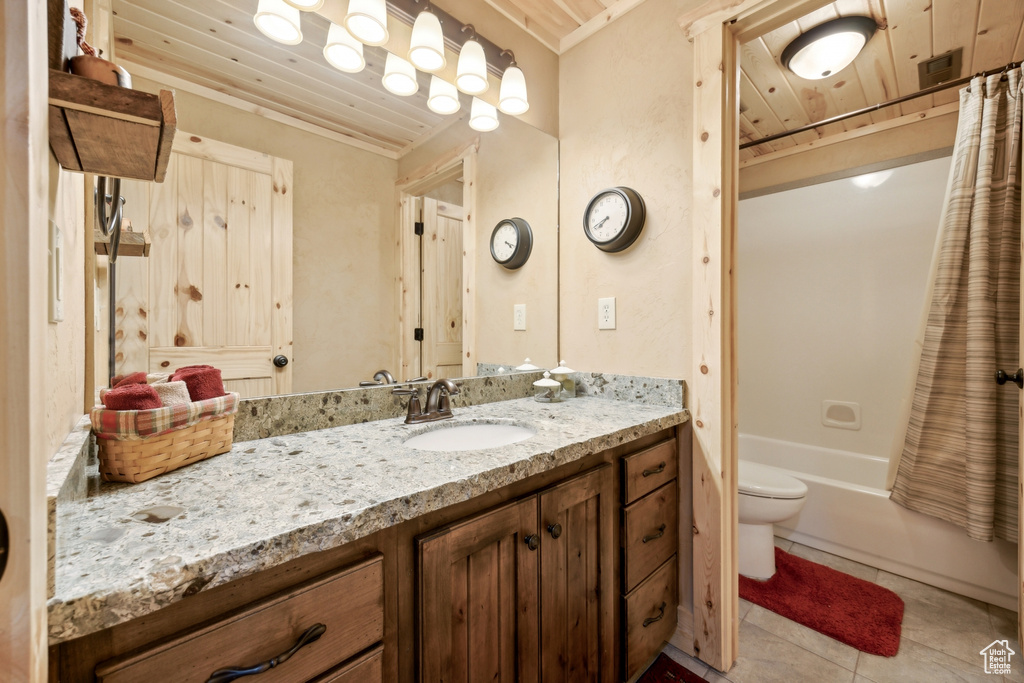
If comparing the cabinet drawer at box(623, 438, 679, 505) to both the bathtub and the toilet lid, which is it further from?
the bathtub

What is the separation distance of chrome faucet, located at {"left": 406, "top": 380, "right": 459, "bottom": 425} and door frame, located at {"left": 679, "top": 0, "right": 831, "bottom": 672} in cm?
83

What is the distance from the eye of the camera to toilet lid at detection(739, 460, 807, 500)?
185 centimetres

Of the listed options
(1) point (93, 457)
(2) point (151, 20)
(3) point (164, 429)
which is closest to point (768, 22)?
(2) point (151, 20)

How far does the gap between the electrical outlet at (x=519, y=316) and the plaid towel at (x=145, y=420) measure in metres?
1.13

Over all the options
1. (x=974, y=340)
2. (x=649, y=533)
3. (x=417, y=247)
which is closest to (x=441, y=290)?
(x=417, y=247)

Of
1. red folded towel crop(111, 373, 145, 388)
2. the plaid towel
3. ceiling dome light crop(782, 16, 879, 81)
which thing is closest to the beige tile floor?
the plaid towel

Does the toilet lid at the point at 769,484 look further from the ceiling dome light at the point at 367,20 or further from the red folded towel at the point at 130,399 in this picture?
the ceiling dome light at the point at 367,20

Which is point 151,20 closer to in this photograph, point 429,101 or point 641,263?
point 429,101

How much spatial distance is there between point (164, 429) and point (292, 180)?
0.67m

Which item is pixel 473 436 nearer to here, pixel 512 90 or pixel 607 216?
pixel 607 216

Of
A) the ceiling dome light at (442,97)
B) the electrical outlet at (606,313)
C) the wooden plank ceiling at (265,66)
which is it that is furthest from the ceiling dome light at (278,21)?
the electrical outlet at (606,313)

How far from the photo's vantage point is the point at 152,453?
0.73 meters

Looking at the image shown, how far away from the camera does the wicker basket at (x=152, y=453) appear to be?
2.34 ft

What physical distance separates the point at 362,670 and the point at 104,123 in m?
0.87
